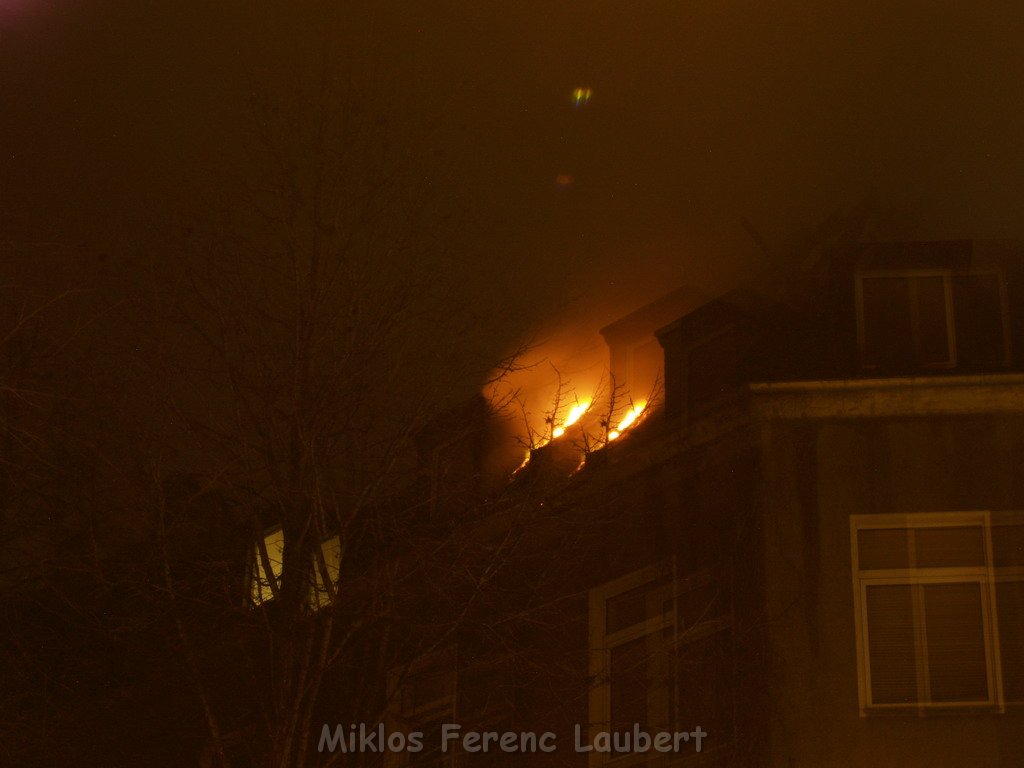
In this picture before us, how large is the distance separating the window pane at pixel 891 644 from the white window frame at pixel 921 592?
0.14 feet

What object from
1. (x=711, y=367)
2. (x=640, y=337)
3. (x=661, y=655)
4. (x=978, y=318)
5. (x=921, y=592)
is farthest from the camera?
(x=640, y=337)

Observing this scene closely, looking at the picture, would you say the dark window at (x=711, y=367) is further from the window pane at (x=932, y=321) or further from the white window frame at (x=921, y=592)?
the white window frame at (x=921, y=592)

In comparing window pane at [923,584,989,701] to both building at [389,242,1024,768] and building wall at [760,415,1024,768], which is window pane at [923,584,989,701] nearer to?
building at [389,242,1024,768]

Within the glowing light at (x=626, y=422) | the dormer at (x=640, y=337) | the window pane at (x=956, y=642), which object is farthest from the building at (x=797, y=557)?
the dormer at (x=640, y=337)

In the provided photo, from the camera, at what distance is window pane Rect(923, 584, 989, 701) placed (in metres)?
11.4

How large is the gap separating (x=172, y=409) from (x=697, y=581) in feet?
16.7

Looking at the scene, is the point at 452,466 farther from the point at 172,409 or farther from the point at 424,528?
the point at 172,409

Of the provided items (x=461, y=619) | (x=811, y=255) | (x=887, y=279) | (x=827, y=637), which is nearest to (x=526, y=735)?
(x=461, y=619)

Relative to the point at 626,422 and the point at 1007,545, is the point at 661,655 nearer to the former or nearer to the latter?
the point at 626,422

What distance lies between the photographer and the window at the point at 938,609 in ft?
37.5

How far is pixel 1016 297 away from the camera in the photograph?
14.5m

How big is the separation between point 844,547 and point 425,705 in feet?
15.9

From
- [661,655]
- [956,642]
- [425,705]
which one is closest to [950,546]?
[956,642]

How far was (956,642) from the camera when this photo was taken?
457 inches
